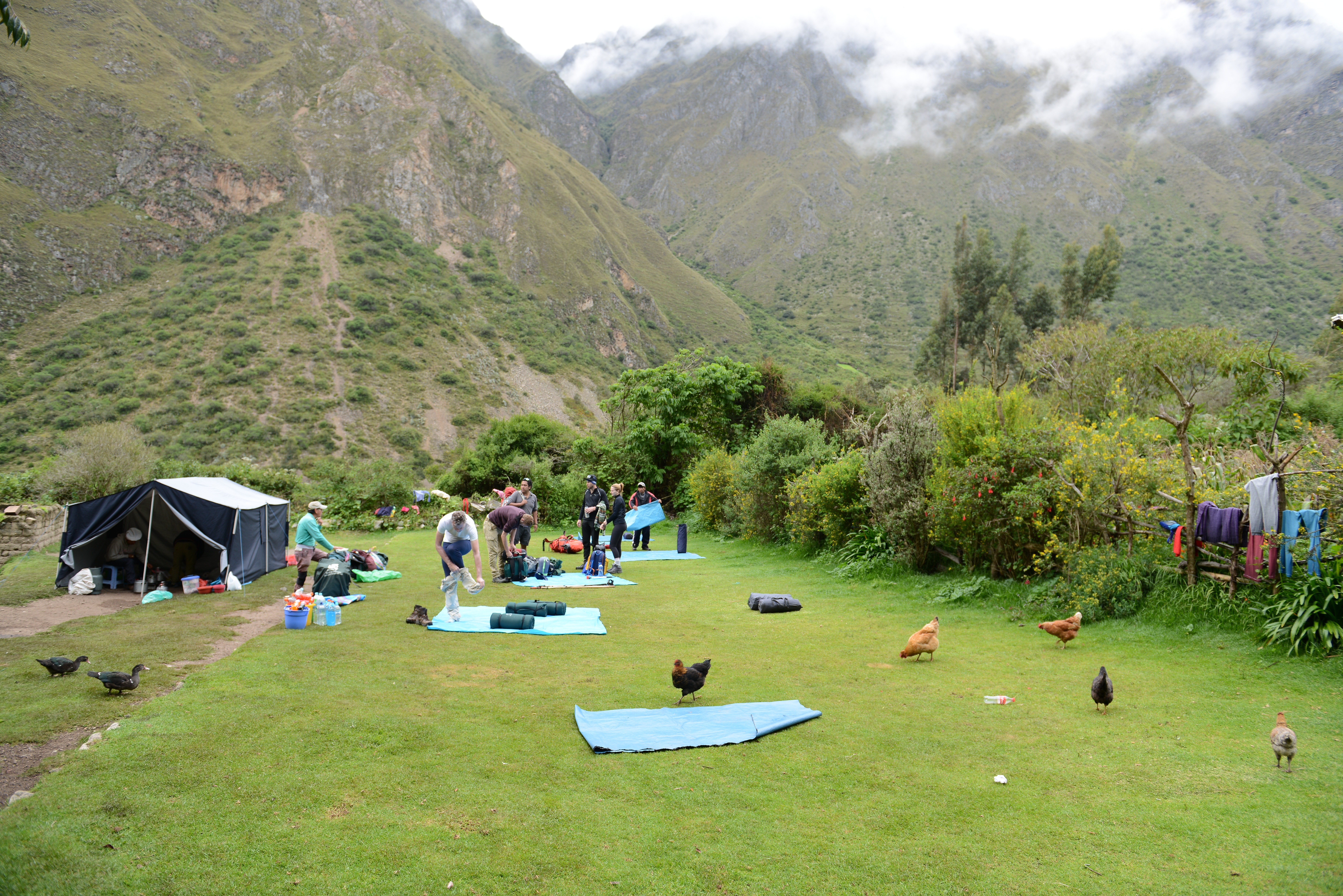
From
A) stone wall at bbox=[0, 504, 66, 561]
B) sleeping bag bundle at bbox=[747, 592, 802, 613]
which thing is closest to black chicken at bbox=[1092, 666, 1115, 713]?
sleeping bag bundle at bbox=[747, 592, 802, 613]

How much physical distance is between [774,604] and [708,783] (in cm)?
622

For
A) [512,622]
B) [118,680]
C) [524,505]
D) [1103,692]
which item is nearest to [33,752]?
[118,680]

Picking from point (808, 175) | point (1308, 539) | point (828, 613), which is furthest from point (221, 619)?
point (808, 175)

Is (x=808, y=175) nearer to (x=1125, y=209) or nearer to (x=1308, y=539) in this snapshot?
(x=1125, y=209)

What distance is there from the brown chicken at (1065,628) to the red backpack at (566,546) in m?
12.1

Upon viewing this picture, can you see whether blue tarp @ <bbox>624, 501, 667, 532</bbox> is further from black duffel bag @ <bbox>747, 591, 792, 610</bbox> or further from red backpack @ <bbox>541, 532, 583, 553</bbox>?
black duffel bag @ <bbox>747, 591, 792, 610</bbox>

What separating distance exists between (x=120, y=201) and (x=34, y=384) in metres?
18.2

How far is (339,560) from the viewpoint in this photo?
11.9m

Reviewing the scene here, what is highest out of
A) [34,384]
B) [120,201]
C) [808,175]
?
[808,175]

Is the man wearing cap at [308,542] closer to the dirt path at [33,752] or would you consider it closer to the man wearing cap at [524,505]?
the man wearing cap at [524,505]

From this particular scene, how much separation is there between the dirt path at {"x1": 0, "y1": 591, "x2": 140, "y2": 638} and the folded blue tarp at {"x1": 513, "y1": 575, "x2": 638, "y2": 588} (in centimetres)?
625

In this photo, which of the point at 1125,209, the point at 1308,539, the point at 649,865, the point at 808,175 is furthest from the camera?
the point at 808,175

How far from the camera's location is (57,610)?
10.5 metres

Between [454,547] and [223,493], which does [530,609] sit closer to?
[454,547]
